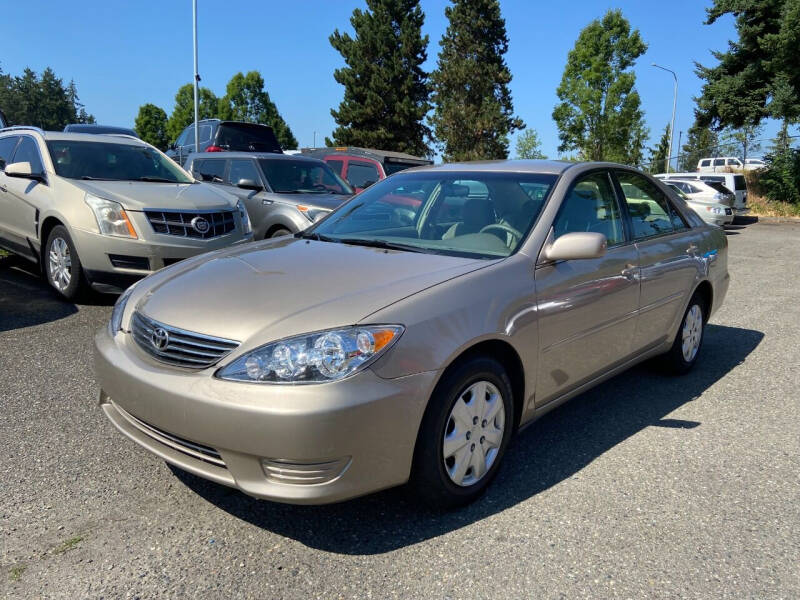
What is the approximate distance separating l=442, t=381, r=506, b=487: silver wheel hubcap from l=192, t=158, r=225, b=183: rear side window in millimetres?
7142

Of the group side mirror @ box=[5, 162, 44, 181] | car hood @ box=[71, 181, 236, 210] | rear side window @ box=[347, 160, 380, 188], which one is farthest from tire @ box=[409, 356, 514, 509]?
rear side window @ box=[347, 160, 380, 188]

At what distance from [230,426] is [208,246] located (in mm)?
4294

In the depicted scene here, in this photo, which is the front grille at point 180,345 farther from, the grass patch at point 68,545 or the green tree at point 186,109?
the green tree at point 186,109

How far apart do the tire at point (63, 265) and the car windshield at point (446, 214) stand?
320 cm

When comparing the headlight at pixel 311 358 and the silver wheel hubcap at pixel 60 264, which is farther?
the silver wheel hubcap at pixel 60 264

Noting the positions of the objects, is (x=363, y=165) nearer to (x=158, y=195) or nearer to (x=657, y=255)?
(x=158, y=195)

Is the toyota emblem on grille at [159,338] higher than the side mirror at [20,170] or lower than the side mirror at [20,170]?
lower

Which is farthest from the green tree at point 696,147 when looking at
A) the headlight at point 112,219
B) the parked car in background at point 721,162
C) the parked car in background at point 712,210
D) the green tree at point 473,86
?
the headlight at point 112,219

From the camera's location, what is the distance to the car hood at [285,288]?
98.3 inches

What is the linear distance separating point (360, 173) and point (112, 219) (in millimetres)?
6943

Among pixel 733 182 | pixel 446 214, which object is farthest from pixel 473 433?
pixel 733 182

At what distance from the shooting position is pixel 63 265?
20.4 feet

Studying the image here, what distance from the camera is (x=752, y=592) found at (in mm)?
2354

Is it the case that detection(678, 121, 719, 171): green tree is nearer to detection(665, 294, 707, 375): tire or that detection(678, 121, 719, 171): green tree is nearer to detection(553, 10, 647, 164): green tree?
detection(553, 10, 647, 164): green tree
